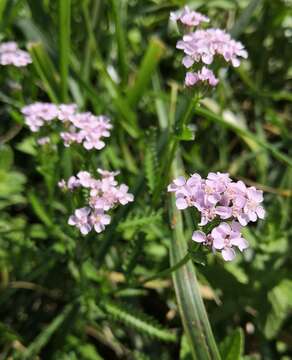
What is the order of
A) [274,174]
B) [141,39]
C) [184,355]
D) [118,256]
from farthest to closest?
[141,39] → [274,174] → [118,256] → [184,355]

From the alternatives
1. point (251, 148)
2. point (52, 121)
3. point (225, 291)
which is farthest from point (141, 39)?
point (225, 291)

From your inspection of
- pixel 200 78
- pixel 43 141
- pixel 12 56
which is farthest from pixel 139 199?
pixel 12 56

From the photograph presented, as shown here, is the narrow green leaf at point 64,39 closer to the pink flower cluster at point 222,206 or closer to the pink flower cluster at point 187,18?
the pink flower cluster at point 187,18

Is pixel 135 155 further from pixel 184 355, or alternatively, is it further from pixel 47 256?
pixel 184 355

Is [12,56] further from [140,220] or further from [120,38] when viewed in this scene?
[140,220]

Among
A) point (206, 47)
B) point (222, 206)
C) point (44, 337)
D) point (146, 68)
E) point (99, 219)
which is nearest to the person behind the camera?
point (222, 206)

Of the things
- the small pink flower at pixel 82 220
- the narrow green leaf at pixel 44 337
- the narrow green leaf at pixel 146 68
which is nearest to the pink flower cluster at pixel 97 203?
the small pink flower at pixel 82 220
